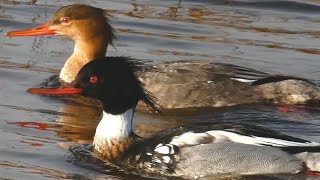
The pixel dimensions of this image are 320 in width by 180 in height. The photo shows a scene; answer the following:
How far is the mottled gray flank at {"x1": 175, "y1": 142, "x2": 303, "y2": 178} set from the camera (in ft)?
29.7

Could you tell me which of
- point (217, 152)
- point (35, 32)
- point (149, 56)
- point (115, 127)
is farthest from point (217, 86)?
point (217, 152)

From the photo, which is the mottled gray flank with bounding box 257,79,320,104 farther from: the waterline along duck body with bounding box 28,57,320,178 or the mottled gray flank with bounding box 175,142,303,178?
the mottled gray flank with bounding box 175,142,303,178

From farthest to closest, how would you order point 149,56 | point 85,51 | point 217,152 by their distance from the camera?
point 149,56 < point 85,51 < point 217,152

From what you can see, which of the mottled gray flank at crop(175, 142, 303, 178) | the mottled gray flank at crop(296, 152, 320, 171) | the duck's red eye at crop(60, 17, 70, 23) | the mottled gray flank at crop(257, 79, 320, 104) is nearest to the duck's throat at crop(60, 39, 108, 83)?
the duck's red eye at crop(60, 17, 70, 23)

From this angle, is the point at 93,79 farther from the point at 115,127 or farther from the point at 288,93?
the point at 288,93

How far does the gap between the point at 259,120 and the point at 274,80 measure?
31.8 inches

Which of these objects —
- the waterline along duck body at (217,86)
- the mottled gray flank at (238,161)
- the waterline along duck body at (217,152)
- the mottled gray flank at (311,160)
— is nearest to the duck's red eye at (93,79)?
the waterline along duck body at (217,152)

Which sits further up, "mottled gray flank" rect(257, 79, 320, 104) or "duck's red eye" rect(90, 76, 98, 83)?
"duck's red eye" rect(90, 76, 98, 83)

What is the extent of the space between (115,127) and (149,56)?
13.6ft

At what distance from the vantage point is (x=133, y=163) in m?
9.32

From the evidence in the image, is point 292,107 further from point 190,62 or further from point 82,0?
point 82,0

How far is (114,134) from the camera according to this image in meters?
9.60

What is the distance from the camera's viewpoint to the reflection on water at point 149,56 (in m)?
9.87

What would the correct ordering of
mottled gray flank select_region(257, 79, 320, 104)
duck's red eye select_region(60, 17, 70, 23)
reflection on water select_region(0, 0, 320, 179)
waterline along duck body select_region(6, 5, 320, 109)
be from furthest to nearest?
duck's red eye select_region(60, 17, 70, 23) < mottled gray flank select_region(257, 79, 320, 104) < waterline along duck body select_region(6, 5, 320, 109) < reflection on water select_region(0, 0, 320, 179)
